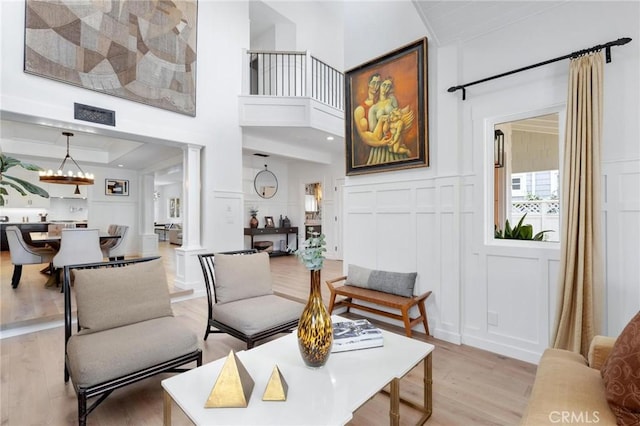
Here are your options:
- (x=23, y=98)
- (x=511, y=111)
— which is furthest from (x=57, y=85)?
(x=511, y=111)

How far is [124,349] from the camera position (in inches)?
70.2

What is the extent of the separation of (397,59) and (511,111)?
1.30 metres

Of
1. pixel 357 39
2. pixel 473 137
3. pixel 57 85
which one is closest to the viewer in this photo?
pixel 473 137

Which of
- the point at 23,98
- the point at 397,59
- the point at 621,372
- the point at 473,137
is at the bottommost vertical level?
the point at 621,372

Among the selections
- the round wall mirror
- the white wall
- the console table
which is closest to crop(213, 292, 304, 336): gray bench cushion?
the white wall

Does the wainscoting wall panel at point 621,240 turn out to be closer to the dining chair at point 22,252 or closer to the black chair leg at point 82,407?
the black chair leg at point 82,407

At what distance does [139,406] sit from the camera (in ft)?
6.28

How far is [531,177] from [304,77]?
435 centimetres

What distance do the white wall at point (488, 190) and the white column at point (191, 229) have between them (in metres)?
2.63

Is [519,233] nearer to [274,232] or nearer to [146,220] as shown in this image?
[274,232]

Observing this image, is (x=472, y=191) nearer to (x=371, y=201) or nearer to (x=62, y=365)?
(x=371, y=201)

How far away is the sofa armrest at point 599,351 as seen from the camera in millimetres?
1500

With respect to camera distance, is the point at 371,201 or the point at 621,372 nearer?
the point at 621,372

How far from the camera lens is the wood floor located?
1.80m
